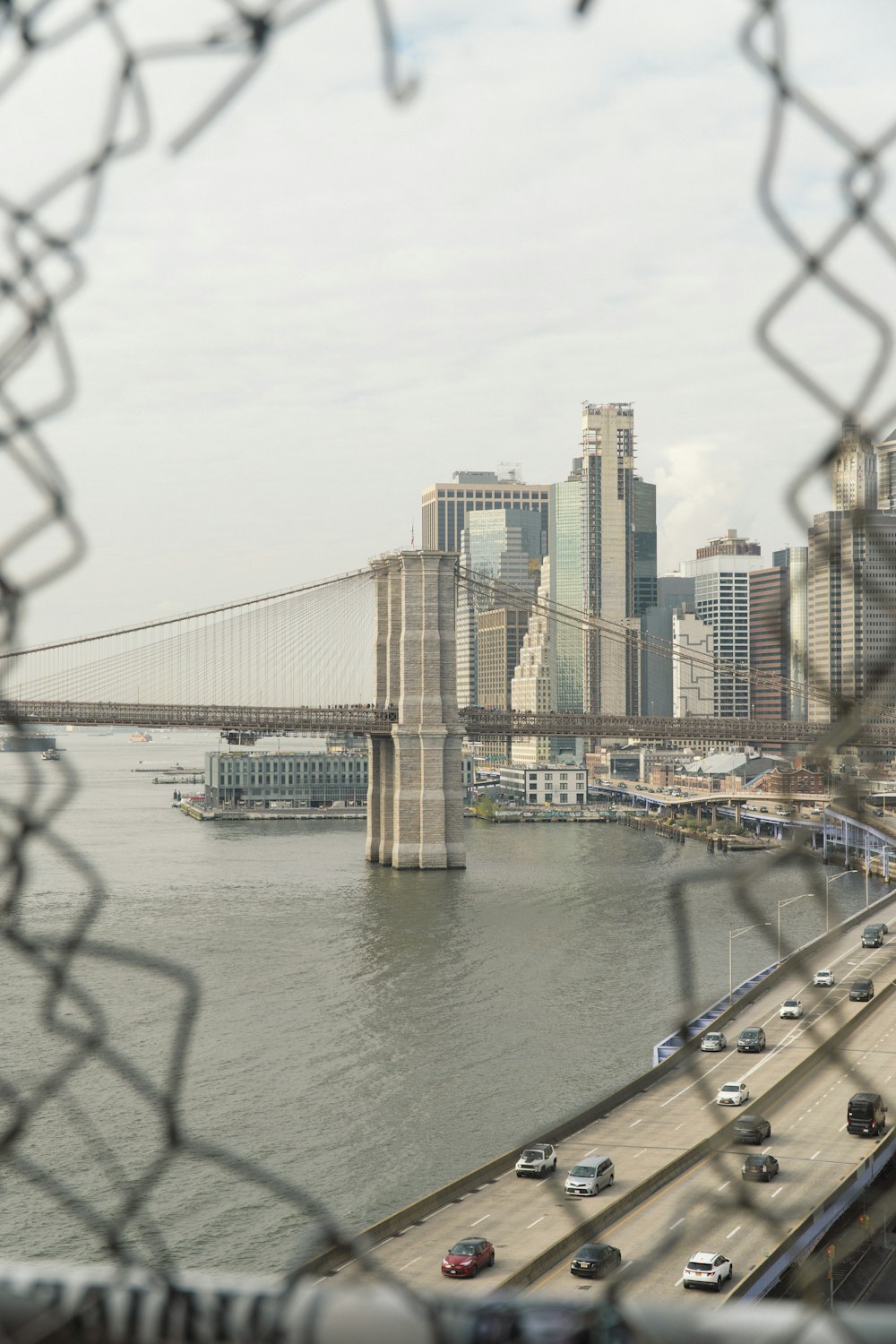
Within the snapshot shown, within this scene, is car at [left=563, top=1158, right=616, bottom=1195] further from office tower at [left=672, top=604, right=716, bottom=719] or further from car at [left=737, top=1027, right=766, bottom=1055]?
office tower at [left=672, top=604, right=716, bottom=719]

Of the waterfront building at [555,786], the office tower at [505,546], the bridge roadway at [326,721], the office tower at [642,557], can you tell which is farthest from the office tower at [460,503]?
the bridge roadway at [326,721]

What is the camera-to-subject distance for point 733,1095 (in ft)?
37.8

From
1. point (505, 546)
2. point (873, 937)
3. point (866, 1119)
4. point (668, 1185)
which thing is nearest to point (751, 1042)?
point (866, 1119)

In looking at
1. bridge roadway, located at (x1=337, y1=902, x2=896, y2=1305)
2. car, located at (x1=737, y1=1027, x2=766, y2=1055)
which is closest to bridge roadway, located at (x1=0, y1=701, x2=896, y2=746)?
car, located at (x1=737, y1=1027, x2=766, y2=1055)

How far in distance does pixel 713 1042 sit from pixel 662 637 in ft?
183

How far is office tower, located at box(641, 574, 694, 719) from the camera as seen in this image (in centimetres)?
7494

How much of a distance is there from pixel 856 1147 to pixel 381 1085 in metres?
4.12

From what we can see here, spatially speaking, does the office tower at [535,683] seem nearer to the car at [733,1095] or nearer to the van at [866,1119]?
the car at [733,1095]

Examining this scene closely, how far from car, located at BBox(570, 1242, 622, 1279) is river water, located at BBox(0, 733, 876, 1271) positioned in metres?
1.57

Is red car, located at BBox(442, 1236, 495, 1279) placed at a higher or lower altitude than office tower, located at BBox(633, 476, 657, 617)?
lower

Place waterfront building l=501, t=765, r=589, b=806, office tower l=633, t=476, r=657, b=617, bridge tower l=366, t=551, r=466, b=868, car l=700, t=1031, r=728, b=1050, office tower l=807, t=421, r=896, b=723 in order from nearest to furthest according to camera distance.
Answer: office tower l=807, t=421, r=896, b=723 < car l=700, t=1031, r=728, b=1050 < bridge tower l=366, t=551, r=466, b=868 < waterfront building l=501, t=765, r=589, b=806 < office tower l=633, t=476, r=657, b=617

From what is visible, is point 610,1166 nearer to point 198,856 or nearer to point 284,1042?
point 284,1042

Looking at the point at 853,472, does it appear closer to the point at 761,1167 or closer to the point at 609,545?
the point at 761,1167

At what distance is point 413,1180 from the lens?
986 centimetres
